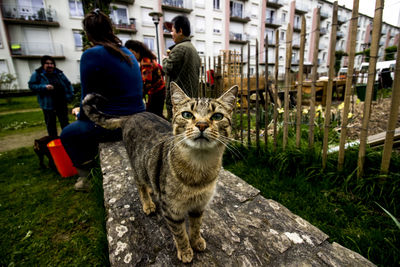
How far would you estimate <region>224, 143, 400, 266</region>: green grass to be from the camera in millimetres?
1745

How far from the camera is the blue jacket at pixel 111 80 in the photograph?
2451 mm

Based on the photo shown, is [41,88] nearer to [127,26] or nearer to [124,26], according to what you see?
[124,26]

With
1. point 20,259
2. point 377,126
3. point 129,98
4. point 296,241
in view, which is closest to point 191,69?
point 129,98

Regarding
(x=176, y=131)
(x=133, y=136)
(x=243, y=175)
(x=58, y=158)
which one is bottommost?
(x=243, y=175)

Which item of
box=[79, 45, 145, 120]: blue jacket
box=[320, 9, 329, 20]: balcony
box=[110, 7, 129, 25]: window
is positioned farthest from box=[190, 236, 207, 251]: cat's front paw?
box=[320, 9, 329, 20]: balcony

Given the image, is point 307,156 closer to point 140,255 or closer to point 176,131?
point 176,131

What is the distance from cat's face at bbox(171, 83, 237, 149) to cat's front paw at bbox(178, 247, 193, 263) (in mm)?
804

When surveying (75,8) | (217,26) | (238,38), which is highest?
(75,8)

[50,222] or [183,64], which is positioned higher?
[183,64]

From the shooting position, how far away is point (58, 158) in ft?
11.1

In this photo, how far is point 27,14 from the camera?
17047 millimetres

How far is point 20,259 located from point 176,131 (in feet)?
6.87

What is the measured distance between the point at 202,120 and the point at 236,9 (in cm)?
2818

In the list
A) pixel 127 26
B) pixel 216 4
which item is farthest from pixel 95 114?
pixel 216 4
